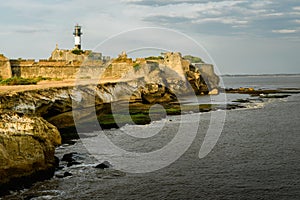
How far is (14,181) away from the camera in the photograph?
1427 cm

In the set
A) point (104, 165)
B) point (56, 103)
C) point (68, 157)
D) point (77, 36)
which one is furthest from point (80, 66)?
point (104, 165)

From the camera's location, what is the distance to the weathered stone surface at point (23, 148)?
1412 cm

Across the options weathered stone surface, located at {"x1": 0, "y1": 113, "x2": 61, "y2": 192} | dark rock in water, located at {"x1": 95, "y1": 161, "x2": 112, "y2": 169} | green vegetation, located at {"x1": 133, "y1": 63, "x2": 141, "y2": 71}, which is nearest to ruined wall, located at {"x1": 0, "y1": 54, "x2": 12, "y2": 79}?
green vegetation, located at {"x1": 133, "y1": 63, "x2": 141, "y2": 71}

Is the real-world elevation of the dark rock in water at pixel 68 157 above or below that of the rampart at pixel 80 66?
below

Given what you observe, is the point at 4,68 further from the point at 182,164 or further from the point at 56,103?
the point at 182,164

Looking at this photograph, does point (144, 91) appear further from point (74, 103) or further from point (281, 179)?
point (281, 179)

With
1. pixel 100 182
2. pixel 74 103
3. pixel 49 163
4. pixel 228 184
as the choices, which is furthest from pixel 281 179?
pixel 74 103

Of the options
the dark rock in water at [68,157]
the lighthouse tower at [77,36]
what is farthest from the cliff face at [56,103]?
the lighthouse tower at [77,36]

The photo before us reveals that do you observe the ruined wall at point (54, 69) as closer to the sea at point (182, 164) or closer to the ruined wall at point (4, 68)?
the ruined wall at point (4, 68)

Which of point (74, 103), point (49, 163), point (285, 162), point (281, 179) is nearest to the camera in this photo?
point (281, 179)

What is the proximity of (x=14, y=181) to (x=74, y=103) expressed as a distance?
22310 mm

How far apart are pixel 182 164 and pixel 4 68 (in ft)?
142

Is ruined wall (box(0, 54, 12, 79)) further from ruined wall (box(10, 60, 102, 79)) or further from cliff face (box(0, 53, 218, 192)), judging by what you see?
cliff face (box(0, 53, 218, 192))

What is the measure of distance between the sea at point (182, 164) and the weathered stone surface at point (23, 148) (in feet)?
2.88
